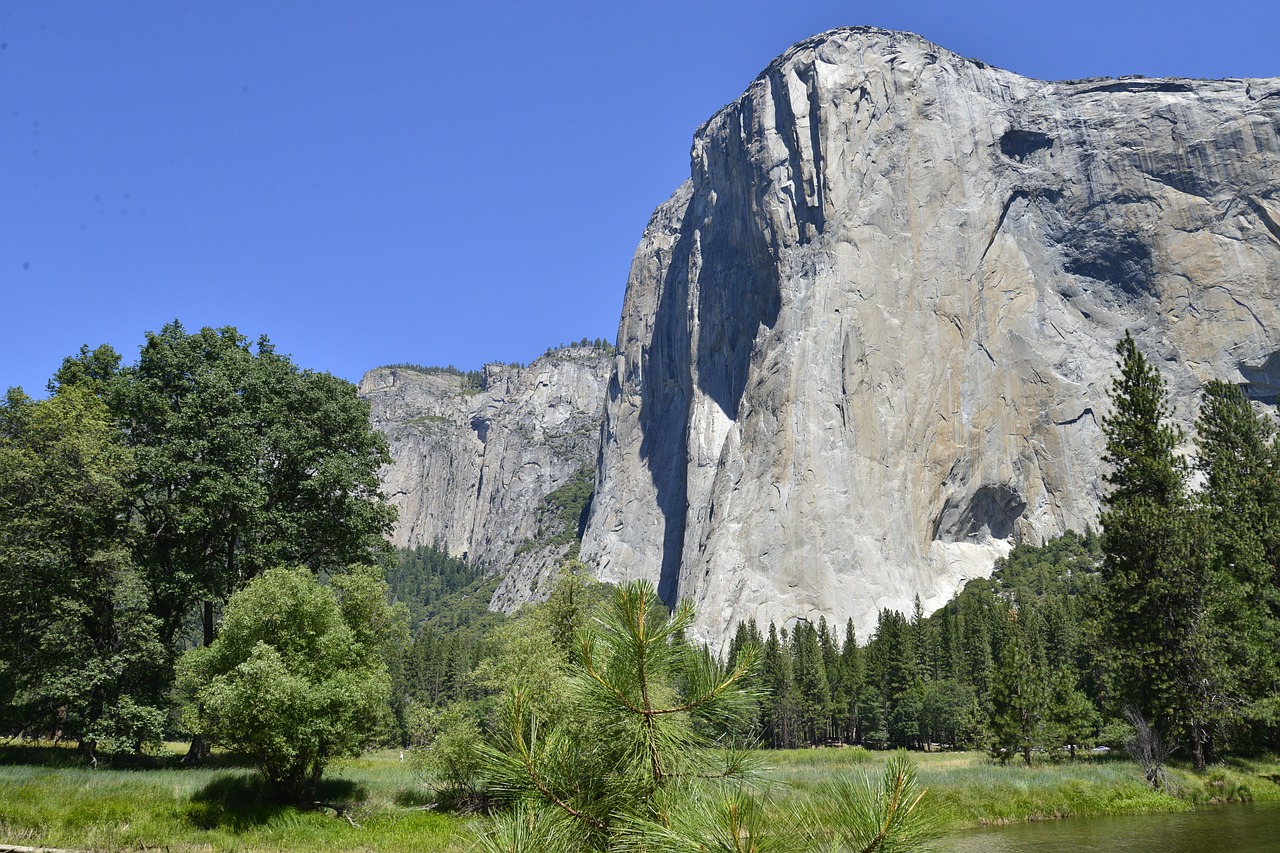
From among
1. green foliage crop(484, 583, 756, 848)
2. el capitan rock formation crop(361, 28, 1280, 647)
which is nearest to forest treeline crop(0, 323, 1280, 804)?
green foliage crop(484, 583, 756, 848)

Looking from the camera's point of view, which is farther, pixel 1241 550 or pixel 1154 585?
pixel 1241 550

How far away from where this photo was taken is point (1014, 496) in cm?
11244

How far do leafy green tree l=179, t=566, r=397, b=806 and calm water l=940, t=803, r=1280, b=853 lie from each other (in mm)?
14905

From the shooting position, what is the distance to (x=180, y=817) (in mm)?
19141

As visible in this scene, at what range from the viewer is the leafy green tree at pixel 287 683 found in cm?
1950

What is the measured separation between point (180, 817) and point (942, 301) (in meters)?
111

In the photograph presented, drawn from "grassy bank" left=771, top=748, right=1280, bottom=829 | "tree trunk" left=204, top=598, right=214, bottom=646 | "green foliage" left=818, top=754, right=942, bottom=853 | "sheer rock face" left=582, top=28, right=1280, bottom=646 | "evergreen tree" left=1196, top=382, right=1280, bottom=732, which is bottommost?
"grassy bank" left=771, top=748, right=1280, bottom=829

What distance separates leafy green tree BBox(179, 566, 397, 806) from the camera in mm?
19500

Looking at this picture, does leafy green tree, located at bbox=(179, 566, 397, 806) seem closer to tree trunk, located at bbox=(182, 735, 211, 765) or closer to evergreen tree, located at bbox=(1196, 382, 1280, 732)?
tree trunk, located at bbox=(182, 735, 211, 765)

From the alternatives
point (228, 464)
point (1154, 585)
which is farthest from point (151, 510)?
point (1154, 585)

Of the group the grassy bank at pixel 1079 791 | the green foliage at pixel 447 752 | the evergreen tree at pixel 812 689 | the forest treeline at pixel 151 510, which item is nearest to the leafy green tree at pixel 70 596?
the forest treeline at pixel 151 510

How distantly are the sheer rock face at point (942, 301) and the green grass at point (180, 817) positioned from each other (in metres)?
81.7

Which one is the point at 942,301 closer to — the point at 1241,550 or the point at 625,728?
the point at 1241,550

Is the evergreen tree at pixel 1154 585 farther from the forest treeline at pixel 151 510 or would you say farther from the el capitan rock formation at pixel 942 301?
the el capitan rock formation at pixel 942 301
